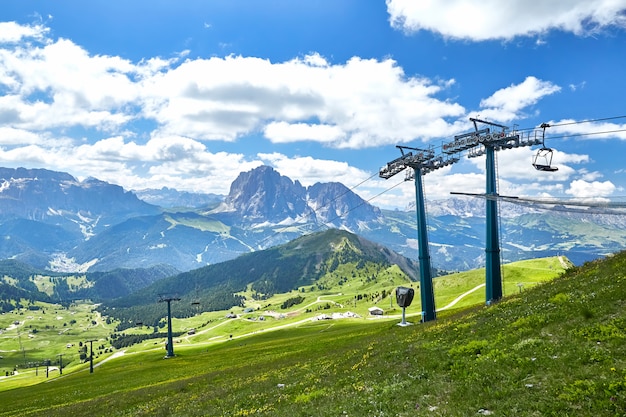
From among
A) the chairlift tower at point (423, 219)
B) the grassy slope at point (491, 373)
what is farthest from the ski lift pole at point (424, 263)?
the grassy slope at point (491, 373)

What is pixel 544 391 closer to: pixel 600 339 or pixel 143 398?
pixel 600 339

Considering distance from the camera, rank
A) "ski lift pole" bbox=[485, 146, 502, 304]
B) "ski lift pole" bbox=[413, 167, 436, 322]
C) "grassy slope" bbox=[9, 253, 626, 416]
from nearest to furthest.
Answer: "grassy slope" bbox=[9, 253, 626, 416], "ski lift pole" bbox=[485, 146, 502, 304], "ski lift pole" bbox=[413, 167, 436, 322]

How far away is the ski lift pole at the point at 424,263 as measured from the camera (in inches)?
2569

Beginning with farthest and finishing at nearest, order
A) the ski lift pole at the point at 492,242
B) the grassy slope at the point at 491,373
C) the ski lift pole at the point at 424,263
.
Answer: the ski lift pole at the point at 424,263, the ski lift pole at the point at 492,242, the grassy slope at the point at 491,373

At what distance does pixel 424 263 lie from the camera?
66.4m

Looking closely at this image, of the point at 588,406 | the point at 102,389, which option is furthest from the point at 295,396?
the point at 102,389

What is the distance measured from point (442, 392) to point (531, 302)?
639 inches

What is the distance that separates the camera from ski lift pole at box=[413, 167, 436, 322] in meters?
65.2

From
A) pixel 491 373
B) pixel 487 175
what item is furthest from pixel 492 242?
pixel 491 373

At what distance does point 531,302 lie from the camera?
98.0 feet

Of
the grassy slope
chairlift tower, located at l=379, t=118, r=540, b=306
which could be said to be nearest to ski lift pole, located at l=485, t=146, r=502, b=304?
chairlift tower, located at l=379, t=118, r=540, b=306

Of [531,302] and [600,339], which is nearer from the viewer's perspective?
[600,339]

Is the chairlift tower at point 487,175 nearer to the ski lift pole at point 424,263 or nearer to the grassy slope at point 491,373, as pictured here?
the ski lift pole at point 424,263

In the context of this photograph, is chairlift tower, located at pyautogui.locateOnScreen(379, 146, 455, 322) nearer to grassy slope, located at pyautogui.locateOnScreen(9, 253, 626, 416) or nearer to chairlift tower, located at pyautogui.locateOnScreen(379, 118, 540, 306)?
chairlift tower, located at pyautogui.locateOnScreen(379, 118, 540, 306)
